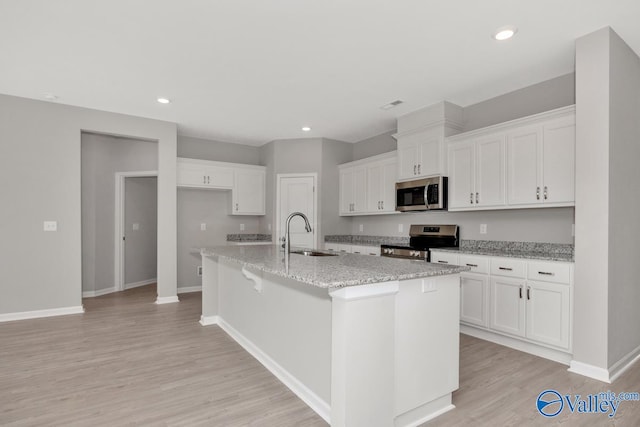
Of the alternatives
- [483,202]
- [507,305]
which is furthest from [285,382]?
[483,202]

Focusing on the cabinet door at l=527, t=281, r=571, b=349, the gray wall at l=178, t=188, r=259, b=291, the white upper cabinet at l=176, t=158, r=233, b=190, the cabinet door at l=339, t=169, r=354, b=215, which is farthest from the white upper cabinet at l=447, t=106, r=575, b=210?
the gray wall at l=178, t=188, r=259, b=291

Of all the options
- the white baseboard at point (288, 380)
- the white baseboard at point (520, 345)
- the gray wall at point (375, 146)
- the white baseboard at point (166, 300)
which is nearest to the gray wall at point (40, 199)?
the white baseboard at point (166, 300)

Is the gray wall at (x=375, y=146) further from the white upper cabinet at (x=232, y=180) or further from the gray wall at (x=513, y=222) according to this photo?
the white upper cabinet at (x=232, y=180)

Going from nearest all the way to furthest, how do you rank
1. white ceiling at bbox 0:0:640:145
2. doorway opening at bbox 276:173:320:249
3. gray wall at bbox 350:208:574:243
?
white ceiling at bbox 0:0:640:145
gray wall at bbox 350:208:574:243
doorway opening at bbox 276:173:320:249

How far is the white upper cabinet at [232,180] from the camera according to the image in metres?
5.38

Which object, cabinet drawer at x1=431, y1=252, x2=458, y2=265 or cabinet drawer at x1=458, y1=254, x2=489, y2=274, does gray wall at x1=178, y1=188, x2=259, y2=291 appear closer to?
cabinet drawer at x1=431, y1=252, x2=458, y2=265

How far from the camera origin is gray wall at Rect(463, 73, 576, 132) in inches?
131

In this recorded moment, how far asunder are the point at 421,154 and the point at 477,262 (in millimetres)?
1563

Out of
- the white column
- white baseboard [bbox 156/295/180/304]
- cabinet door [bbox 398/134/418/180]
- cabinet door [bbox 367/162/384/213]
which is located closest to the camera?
the white column

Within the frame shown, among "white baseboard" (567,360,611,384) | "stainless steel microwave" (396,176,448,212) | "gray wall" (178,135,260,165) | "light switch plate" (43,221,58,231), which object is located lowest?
"white baseboard" (567,360,611,384)

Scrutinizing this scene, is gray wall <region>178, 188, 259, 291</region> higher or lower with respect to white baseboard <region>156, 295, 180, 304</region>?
higher

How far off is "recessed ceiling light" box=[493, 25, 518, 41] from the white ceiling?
0.05 metres

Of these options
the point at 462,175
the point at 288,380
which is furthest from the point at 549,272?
the point at 288,380

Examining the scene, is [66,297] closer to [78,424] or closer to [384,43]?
[78,424]
